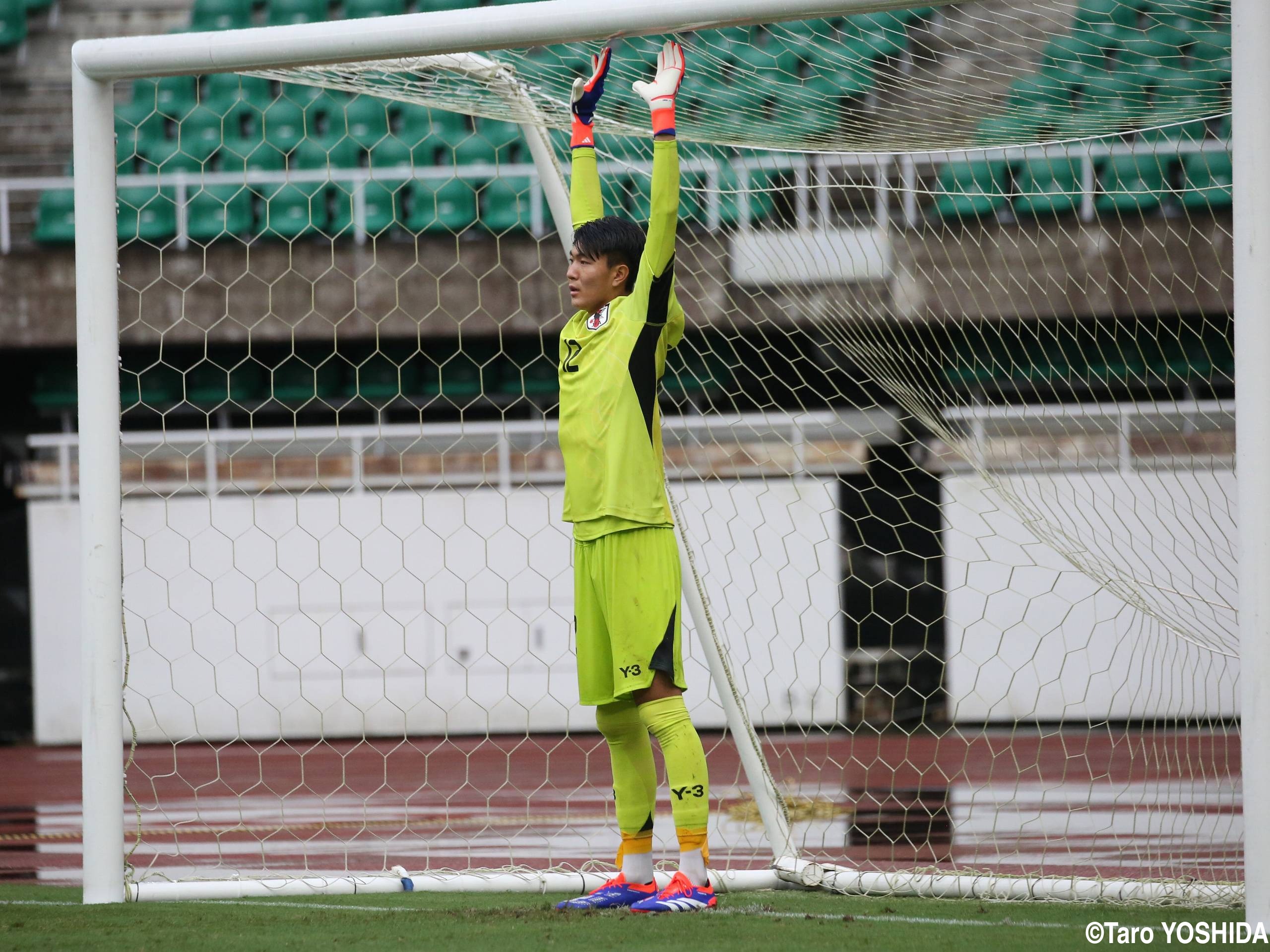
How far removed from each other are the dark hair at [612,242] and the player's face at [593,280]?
0.01m

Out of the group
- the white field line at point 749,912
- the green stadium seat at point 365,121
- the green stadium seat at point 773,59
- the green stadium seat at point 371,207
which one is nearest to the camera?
the white field line at point 749,912

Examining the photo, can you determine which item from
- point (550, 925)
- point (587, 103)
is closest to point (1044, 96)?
point (587, 103)

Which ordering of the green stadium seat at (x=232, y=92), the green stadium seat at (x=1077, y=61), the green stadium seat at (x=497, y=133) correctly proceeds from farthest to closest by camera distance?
the green stadium seat at (x=232, y=92) → the green stadium seat at (x=497, y=133) → the green stadium seat at (x=1077, y=61)

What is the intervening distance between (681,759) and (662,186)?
1.35 meters

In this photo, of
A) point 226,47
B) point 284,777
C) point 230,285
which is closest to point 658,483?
point 226,47

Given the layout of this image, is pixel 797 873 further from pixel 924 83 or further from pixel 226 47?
pixel 924 83

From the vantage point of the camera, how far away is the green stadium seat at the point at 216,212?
38.2 ft

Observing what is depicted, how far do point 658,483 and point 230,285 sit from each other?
27.6 feet

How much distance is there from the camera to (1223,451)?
9.14 m

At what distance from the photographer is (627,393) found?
10.6 feet

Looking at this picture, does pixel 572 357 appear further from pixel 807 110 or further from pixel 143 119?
pixel 143 119

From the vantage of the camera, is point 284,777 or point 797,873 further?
point 284,777

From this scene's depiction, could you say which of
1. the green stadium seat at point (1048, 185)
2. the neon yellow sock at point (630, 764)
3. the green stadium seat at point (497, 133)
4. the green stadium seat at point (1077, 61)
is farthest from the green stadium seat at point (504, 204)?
the neon yellow sock at point (630, 764)

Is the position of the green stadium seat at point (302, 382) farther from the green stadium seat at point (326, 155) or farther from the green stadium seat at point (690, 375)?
the green stadium seat at point (690, 375)
